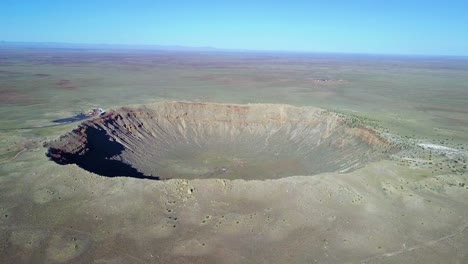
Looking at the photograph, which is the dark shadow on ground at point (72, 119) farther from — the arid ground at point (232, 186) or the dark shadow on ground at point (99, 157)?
the dark shadow on ground at point (99, 157)

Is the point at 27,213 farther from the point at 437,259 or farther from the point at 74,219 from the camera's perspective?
the point at 437,259

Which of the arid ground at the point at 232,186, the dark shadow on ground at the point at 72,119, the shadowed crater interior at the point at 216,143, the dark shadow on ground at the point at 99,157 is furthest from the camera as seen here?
the dark shadow on ground at the point at 72,119

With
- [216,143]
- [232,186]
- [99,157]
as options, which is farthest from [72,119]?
[232,186]

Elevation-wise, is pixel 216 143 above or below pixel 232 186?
below

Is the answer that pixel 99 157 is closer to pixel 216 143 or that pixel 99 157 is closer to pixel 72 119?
pixel 216 143

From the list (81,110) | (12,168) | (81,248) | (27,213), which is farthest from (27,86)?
(81,248)

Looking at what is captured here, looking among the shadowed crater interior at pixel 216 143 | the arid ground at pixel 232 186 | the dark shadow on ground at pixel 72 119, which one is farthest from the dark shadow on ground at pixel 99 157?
the dark shadow on ground at pixel 72 119
